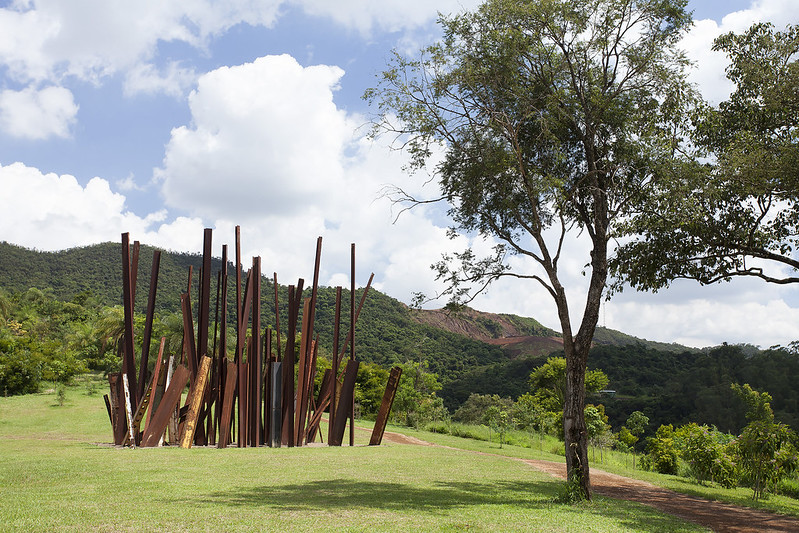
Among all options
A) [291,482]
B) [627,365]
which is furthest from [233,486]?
[627,365]

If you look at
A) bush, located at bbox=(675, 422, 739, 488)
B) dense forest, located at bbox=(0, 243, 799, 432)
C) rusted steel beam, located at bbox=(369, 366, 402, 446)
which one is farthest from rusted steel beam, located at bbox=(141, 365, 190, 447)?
dense forest, located at bbox=(0, 243, 799, 432)

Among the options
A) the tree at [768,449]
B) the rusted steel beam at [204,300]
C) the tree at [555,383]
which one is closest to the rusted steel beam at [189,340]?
the rusted steel beam at [204,300]

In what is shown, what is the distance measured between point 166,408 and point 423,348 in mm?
45755

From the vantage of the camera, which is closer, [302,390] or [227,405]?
[227,405]

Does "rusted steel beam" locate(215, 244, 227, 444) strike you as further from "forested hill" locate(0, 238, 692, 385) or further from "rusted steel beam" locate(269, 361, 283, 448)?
"forested hill" locate(0, 238, 692, 385)

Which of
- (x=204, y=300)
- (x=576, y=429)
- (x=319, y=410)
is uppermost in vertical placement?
(x=204, y=300)

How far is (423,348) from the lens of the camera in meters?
57.8

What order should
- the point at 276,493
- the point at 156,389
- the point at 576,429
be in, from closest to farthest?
the point at 276,493, the point at 576,429, the point at 156,389

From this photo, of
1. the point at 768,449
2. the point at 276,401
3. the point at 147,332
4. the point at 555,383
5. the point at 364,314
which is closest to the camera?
the point at 768,449

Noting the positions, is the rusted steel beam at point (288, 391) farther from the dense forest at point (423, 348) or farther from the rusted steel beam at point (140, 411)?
the dense forest at point (423, 348)

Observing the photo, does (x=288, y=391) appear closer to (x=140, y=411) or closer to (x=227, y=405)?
(x=227, y=405)

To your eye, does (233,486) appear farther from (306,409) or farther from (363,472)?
(306,409)

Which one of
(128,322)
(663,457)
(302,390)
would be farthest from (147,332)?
(663,457)

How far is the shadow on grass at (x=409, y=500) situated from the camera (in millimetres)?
6895
